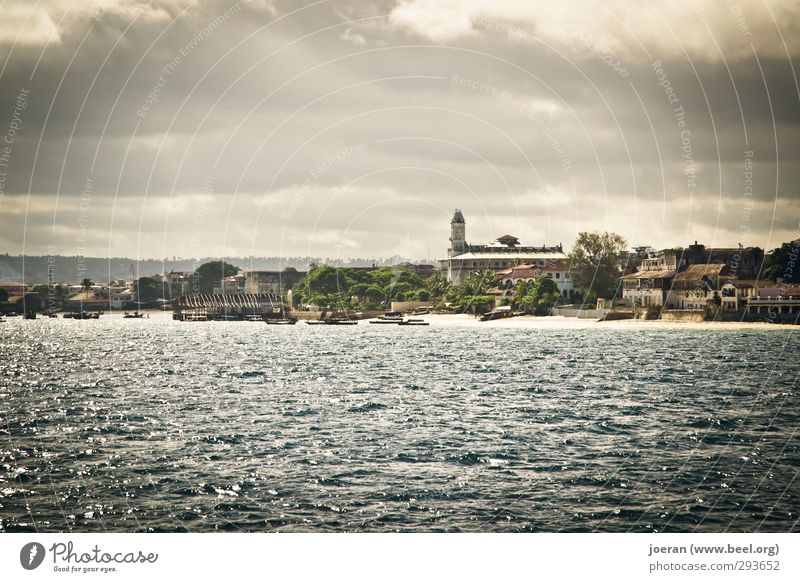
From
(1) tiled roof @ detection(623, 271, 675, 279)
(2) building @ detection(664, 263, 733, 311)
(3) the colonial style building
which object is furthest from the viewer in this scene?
(1) tiled roof @ detection(623, 271, 675, 279)

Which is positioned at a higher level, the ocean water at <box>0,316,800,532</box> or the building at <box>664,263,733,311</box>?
the building at <box>664,263,733,311</box>

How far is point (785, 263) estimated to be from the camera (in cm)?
16800

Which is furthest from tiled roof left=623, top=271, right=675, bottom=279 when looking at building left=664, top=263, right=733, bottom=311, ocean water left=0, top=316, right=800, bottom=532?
ocean water left=0, top=316, right=800, bottom=532

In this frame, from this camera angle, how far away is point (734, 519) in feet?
105

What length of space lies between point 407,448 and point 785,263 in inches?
5757

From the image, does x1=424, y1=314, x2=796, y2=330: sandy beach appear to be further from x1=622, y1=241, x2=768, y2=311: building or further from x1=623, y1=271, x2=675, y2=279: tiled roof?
x1=623, y1=271, x2=675, y2=279: tiled roof

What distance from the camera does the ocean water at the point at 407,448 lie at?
32.5m

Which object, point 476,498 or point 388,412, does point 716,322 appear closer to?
point 388,412

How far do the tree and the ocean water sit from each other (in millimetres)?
76150

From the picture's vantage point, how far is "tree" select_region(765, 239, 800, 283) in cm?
16150

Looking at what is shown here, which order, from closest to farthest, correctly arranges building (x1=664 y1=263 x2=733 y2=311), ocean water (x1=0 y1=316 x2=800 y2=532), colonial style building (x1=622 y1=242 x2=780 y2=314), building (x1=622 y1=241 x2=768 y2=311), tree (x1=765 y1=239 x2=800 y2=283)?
ocean water (x1=0 y1=316 x2=800 y2=532)
tree (x1=765 y1=239 x2=800 y2=283)
colonial style building (x1=622 y1=242 x2=780 y2=314)
building (x1=622 y1=241 x2=768 y2=311)
building (x1=664 y1=263 x2=733 y2=311)

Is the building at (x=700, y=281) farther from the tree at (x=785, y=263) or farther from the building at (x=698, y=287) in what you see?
the tree at (x=785, y=263)

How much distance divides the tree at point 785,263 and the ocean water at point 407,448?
76.1 m
